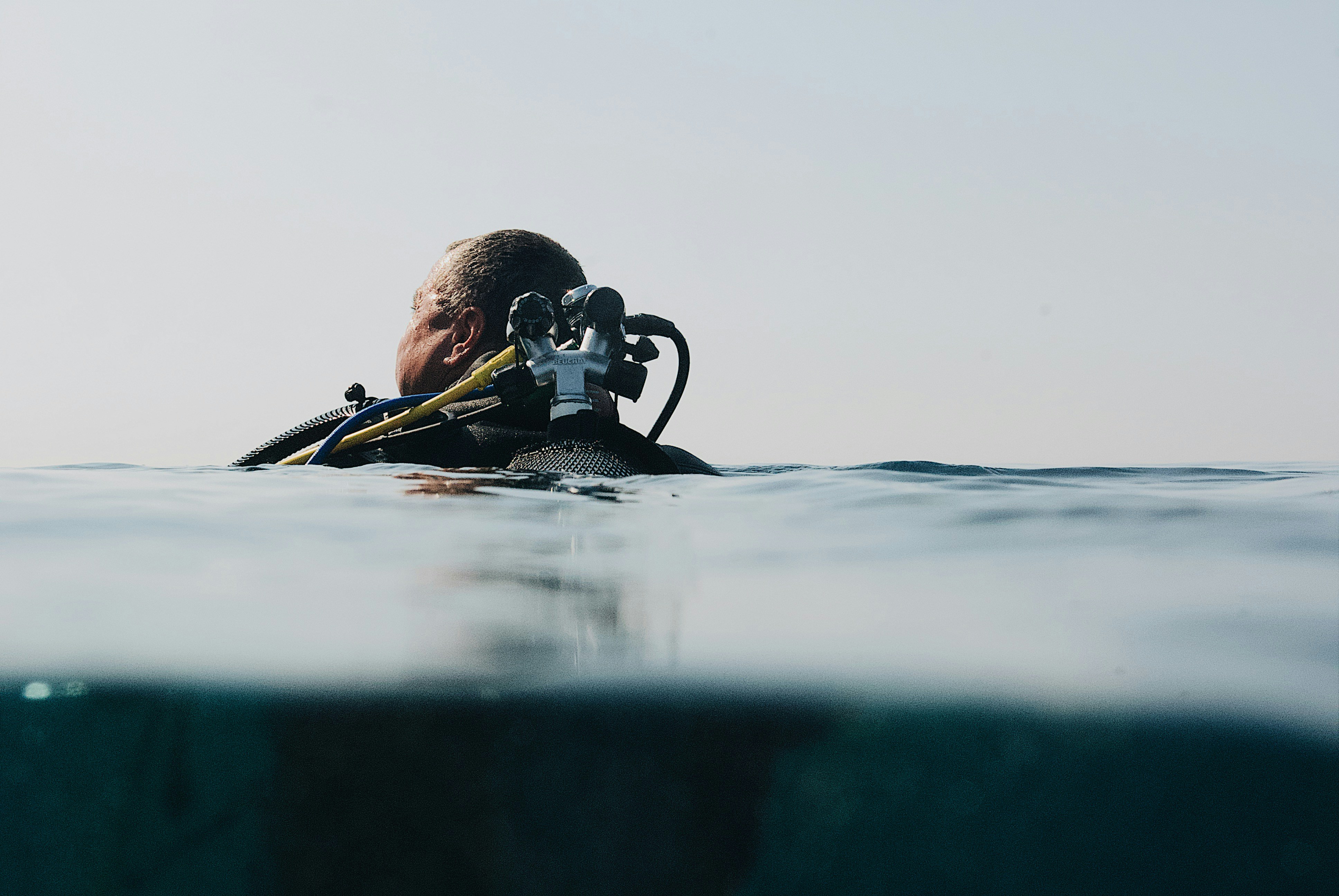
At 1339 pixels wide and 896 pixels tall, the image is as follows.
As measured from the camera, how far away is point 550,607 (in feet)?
4.89

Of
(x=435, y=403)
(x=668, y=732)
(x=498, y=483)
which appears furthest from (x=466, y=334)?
(x=668, y=732)

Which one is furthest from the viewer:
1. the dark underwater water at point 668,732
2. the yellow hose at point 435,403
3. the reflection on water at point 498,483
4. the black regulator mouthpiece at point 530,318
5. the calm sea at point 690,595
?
the yellow hose at point 435,403

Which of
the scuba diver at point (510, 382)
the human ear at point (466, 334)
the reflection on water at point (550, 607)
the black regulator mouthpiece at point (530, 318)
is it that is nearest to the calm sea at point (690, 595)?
the reflection on water at point (550, 607)

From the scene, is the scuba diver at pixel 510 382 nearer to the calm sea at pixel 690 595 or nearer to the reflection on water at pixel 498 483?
the reflection on water at pixel 498 483

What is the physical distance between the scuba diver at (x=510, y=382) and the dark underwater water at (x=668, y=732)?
1.73 m

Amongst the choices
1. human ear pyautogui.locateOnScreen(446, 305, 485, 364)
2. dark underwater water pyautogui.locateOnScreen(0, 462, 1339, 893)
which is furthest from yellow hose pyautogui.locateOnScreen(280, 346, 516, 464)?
dark underwater water pyautogui.locateOnScreen(0, 462, 1339, 893)

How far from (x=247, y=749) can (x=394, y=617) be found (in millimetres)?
346

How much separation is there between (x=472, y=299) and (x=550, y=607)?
2.91 meters

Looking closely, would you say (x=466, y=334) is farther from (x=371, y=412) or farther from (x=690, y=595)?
(x=690, y=595)

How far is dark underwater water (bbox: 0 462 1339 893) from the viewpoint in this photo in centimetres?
99

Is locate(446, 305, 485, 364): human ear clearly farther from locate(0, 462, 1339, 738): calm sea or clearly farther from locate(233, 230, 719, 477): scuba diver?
locate(0, 462, 1339, 738): calm sea

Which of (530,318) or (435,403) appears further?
(435,403)

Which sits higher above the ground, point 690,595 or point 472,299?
point 472,299

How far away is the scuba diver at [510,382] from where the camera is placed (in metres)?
3.35
